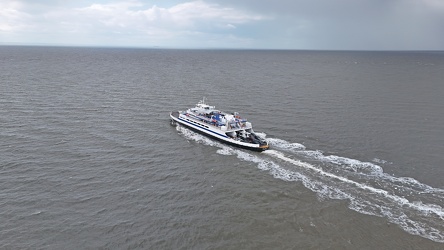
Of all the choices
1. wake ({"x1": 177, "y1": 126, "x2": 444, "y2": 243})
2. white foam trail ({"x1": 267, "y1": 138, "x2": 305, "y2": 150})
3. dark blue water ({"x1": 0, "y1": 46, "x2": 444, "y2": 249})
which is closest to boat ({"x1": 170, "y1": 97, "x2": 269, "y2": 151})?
dark blue water ({"x1": 0, "y1": 46, "x2": 444, "y2": 249})

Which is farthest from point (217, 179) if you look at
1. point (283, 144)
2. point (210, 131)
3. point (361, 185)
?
point (361, 185)

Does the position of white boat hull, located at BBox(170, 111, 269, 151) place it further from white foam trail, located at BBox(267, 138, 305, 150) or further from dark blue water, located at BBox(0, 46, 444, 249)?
white foam trail, located at BBox(267, 138, 305, 150)

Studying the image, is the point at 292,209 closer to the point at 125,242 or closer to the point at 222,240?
the point at 222,240

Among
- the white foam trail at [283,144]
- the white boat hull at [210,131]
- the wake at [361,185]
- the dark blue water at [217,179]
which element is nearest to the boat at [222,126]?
the white boat hull at [210,131]

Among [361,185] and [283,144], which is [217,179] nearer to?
[283,144]

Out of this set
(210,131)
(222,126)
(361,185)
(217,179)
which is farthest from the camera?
(210,131)

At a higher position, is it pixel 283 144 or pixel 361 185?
pixel 283 144

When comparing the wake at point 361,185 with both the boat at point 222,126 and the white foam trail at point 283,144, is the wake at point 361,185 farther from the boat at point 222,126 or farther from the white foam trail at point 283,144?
the boat at point 222,126
